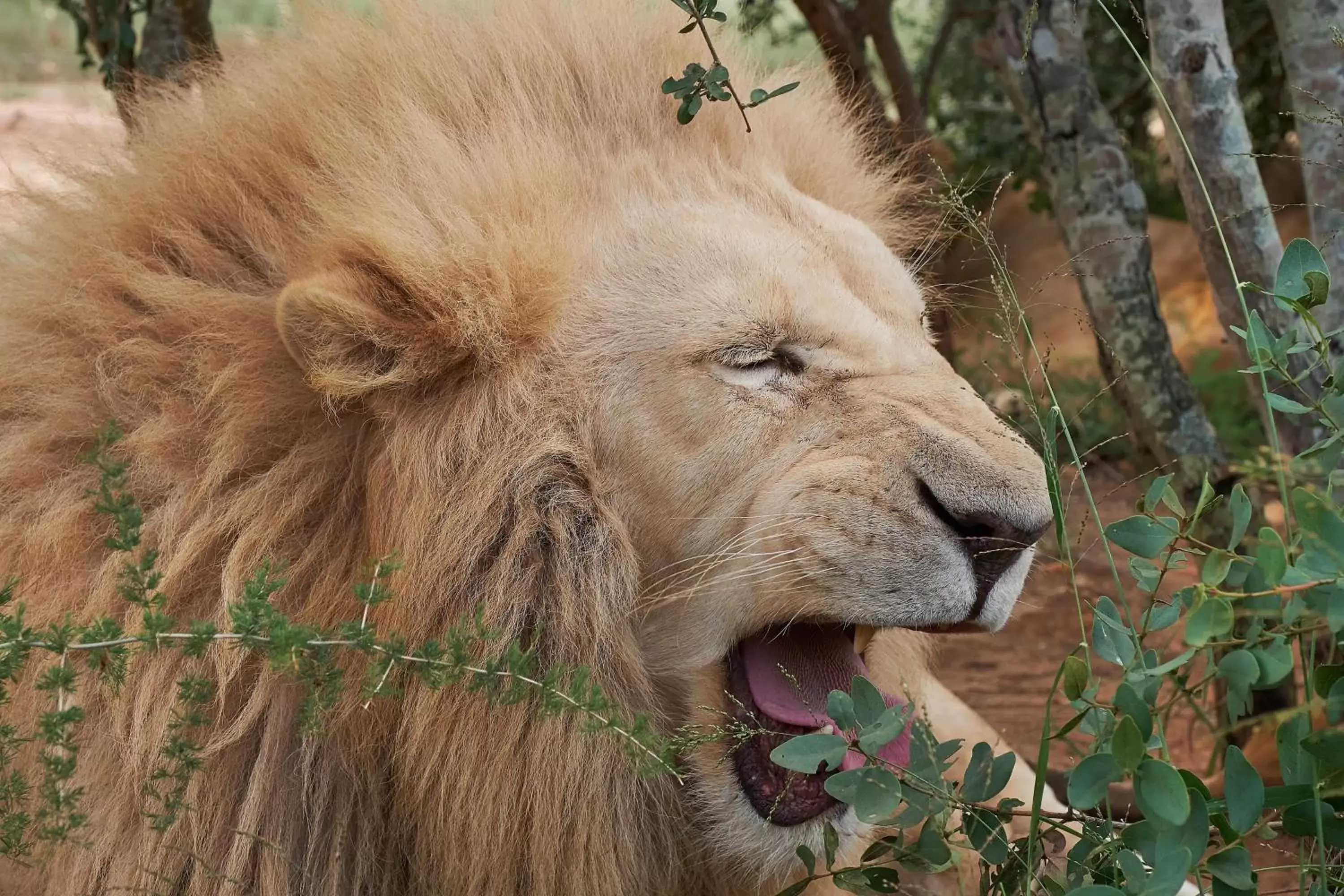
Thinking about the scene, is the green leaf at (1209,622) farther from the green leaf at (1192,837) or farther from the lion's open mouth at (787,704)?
the lion's open mouth at (787,704)

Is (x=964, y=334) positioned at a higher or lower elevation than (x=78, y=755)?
lower

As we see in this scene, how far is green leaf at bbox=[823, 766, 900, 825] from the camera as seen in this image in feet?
5.63

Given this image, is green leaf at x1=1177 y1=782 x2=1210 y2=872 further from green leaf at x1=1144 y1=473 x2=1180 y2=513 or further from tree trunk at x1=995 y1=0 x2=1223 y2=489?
tree trunk at x1=995 y1=0 x2=1223 y2=489

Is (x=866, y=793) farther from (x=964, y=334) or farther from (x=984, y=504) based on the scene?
(x=964, y=334)

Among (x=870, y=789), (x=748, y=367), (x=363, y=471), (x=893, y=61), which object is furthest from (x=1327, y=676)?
(x=893, y=61)

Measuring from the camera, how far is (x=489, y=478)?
6.51 ft

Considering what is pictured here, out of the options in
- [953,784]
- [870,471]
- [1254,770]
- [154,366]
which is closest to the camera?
[1254,770]

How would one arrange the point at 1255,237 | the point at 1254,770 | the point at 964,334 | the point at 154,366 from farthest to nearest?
the point at 964,334, the point at 1255,237, the point at 154,366, the point at 1254,770

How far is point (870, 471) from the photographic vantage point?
195 cm

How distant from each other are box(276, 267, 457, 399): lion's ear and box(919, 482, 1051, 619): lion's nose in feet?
2.35

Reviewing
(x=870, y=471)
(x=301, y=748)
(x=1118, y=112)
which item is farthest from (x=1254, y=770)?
(x=1118, y=112)

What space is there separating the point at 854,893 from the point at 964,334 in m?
5.54

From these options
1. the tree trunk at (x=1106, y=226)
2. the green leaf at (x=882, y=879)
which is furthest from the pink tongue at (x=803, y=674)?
the tree trunk at (x=1106, y=226)

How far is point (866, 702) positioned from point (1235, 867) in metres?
0.46
